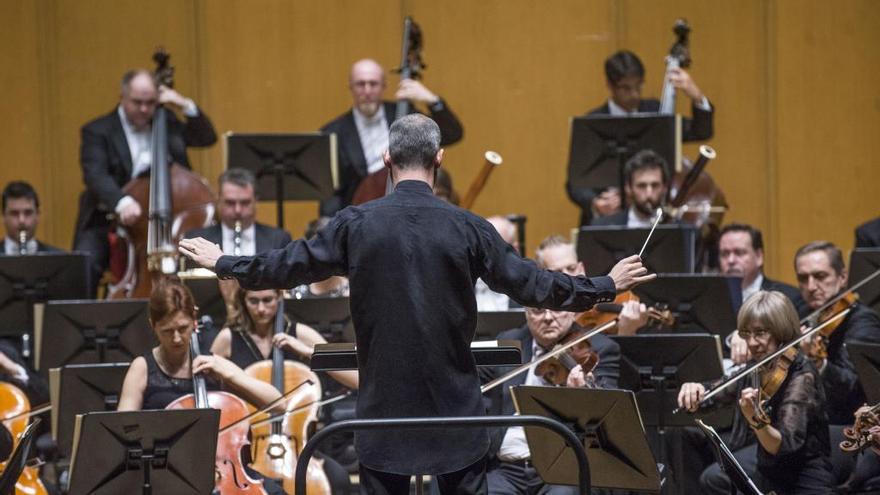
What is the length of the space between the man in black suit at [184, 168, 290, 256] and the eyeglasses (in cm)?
241

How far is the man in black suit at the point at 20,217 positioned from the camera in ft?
21.1

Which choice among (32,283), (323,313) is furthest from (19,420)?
(323,313)

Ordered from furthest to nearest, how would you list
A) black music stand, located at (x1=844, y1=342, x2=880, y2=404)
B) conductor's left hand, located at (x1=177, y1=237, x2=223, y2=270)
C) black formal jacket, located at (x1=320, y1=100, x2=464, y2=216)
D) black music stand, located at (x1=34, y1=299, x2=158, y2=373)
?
black formal jacket, located at (x1=320, y1=100, x2=464, y2=216)
black music stand, located at (x1=34, y1=299, x2=158, y2=373)
black music stand, located at (x1=844, y1=342, x2=880, y2=404)
conductor's left hand, located at (x1=177, y1=237, x2=223, y2=270)

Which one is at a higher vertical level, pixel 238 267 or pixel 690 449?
pixel 238 267

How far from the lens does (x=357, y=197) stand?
6602mm

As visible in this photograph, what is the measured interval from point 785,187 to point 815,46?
2.68 ft

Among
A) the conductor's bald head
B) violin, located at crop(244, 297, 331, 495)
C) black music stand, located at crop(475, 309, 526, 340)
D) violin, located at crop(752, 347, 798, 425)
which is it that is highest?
the conductor's bald head

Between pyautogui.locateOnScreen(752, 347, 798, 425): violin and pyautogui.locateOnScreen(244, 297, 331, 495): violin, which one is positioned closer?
pyautogui.locateOnScreen(752, 347, 798, 425): violin

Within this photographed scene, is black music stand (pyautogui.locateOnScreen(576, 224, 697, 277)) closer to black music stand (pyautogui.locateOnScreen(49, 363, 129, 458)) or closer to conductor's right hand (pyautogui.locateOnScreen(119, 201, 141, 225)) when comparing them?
black music stand (pyautogui.locateOnScreen(49, 363, 129, 458))

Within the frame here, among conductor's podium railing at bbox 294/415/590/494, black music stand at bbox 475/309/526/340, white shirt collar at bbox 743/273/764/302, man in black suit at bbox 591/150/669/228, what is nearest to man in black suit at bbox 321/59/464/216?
man in black suit at bbox 591/150/669/228

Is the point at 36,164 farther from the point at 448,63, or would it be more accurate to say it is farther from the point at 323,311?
the point at 323,311

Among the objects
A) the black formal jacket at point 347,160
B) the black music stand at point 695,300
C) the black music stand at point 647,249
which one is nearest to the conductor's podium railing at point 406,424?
the black music stand at point 695,300

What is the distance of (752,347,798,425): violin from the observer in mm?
4227

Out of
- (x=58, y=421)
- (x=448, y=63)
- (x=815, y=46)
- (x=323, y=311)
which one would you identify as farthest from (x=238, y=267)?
(x=815, y=46)
